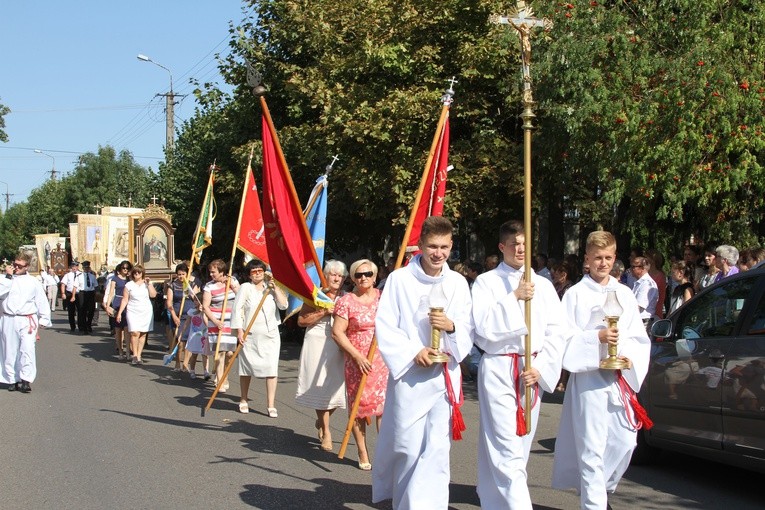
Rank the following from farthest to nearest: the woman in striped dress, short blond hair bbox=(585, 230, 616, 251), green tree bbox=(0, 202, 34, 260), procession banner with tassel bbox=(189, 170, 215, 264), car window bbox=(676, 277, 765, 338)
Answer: green tree bbox=(0, 202, 34, 260) < procession banner with tassel bbox=(189, 170, 215, 264) < the woman in striped dress < car window bbox=(676, 277, 765, 338) < short blond hair bbox=(585, 230, 616, 251)

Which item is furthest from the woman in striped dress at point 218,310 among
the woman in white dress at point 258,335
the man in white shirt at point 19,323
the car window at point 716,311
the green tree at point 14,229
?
the green tree at point 14,229

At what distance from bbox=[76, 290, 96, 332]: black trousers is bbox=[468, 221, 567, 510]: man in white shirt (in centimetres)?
2042

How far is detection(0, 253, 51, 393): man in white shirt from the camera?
42.6ft

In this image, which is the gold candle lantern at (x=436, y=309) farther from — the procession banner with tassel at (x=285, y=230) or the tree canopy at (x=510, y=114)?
the tree canopy at (x=510, y=114)

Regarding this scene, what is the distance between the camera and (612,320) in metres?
5.86

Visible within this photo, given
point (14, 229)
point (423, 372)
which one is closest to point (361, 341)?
point (423, 372)

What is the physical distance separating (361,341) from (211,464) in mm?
1622

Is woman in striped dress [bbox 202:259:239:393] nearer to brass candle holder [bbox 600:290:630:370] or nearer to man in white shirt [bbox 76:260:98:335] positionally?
brass candle holder [bbox 600:290:630:370]

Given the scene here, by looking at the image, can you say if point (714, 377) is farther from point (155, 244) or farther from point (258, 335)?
point (155, 244)

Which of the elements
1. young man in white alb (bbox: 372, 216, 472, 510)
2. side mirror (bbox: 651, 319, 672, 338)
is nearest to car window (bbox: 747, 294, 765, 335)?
side mirror (bbox: 651, 319, 672, 338)

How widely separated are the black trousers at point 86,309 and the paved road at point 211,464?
12474 millimetres

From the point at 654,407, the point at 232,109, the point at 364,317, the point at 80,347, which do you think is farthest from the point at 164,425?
the point at 232,109

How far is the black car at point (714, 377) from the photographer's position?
6610 millimetres

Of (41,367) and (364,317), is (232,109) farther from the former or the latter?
(364,317)
